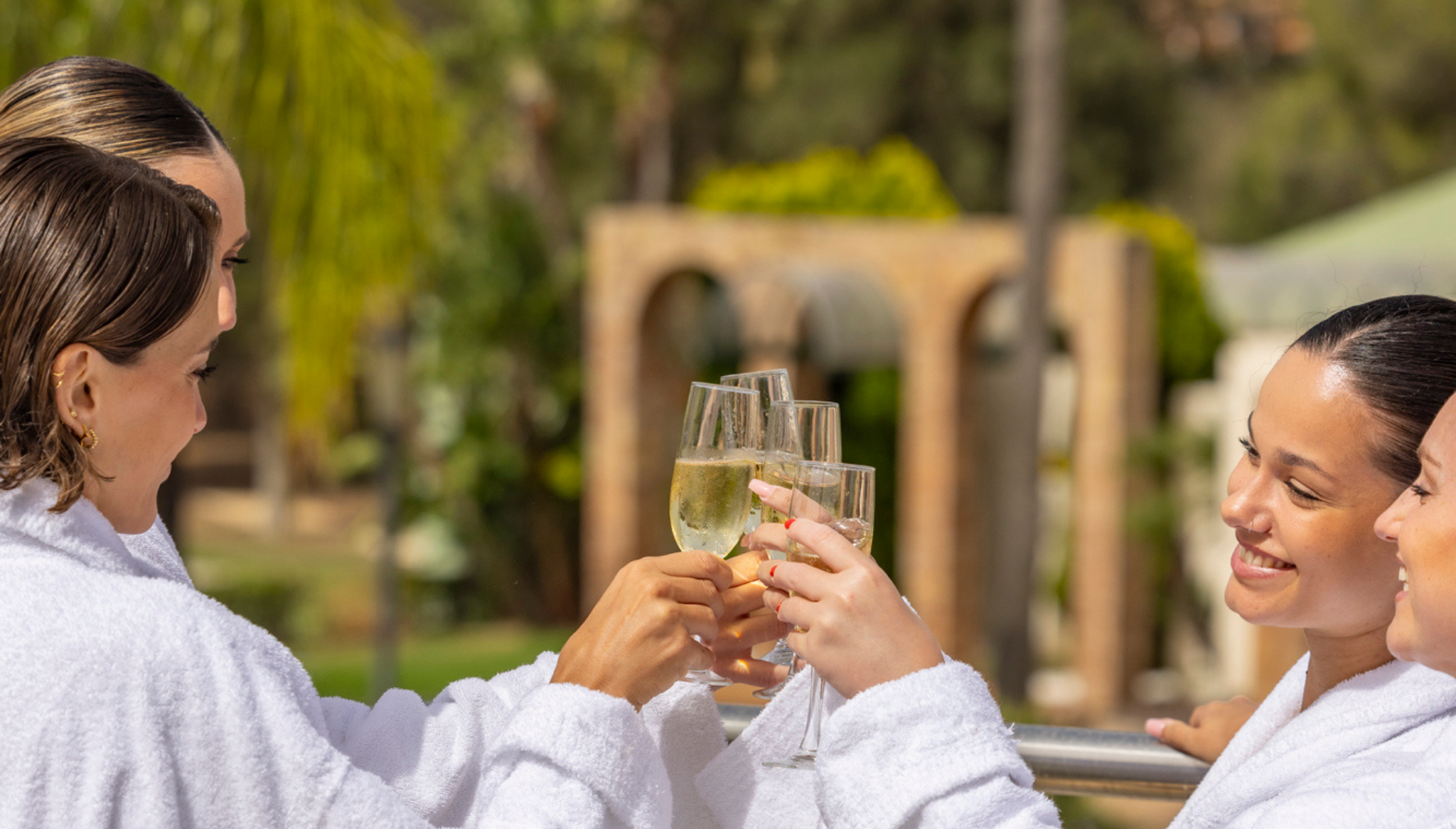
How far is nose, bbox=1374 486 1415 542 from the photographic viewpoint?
1.51 meters

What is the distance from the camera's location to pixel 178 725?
4.62 feet

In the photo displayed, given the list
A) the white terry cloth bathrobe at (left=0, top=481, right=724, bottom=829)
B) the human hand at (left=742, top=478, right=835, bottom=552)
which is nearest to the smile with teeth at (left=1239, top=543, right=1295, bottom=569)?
the human hand at (left=742, top=478, right=835, bottom=552)

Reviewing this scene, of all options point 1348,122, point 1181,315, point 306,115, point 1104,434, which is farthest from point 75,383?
point 1348,122

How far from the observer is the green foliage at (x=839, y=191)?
17.2m

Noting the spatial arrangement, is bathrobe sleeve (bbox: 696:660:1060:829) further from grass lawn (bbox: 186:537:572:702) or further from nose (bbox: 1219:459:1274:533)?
grass lawn (bbox: 186:537:572:702)

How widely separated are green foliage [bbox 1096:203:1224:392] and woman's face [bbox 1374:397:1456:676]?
42.6 ft

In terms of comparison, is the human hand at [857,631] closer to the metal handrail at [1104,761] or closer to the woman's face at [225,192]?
the metal handrail at [1104,761]

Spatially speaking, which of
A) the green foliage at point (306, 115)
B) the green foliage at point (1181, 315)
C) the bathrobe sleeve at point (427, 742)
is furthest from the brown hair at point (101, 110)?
the green foliage at point (1181, 315)

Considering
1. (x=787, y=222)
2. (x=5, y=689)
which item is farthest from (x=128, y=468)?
(x=787, y=222)

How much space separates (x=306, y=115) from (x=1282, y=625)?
446 cm

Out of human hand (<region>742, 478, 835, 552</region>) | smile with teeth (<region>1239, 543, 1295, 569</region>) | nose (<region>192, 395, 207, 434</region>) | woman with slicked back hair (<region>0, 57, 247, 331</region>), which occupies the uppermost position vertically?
woman with slicked back hair (<region>0, 57, 247, 331</region>)

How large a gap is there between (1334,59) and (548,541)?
1614 cm

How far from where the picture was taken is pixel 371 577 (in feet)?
77.3

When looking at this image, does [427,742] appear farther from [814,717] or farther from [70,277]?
[70,277]
